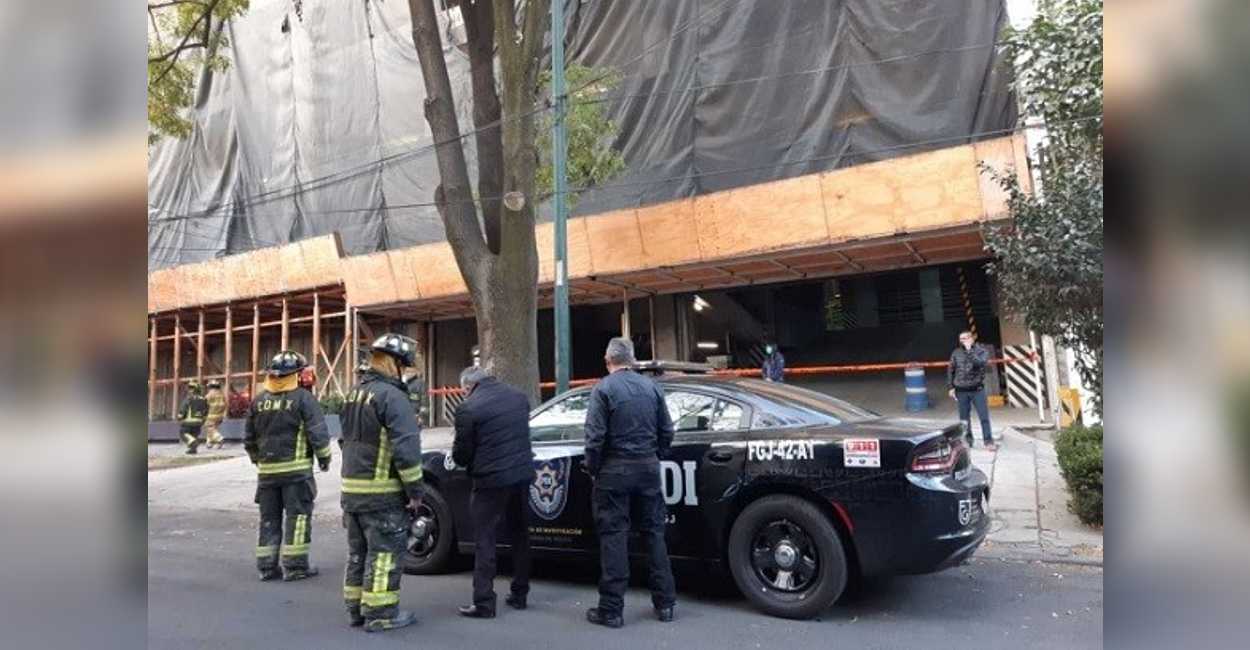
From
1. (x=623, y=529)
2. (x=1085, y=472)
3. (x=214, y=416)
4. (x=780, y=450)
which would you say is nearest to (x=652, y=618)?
(x=623, y=529)

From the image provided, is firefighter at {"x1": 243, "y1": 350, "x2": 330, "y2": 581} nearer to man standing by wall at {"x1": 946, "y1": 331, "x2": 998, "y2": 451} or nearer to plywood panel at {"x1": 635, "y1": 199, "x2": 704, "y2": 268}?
man standing by wall at {"x1": 946, "y1": 331, "x2": 998, "y2": 451}

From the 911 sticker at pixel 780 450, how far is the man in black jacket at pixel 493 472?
4.86 feet

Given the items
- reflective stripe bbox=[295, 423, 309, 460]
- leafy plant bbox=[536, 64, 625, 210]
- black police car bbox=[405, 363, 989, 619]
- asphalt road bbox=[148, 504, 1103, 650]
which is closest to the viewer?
asphalt road bbox=[148, 504, 1103, 650]

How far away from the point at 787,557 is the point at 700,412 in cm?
116

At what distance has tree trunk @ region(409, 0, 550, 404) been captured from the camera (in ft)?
29.0

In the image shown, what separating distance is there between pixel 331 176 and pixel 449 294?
5.37 m

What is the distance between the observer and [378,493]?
16.8 ft

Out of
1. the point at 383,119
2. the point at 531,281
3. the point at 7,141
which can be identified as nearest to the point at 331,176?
the point at 383,119

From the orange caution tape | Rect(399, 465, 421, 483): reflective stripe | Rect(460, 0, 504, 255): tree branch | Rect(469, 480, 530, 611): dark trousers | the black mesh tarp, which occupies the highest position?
the black mesh tarp

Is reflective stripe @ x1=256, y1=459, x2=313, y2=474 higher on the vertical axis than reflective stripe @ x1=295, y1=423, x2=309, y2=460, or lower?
lower

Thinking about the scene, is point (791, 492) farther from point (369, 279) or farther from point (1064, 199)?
point (369, 279)

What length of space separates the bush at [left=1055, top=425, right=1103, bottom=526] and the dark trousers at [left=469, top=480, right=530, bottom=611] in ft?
15.3

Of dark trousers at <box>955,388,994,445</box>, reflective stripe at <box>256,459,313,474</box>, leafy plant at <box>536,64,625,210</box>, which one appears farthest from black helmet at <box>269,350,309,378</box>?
dark trousers at <box>955,388,994,445</box>

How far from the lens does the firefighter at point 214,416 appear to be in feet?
59.6
